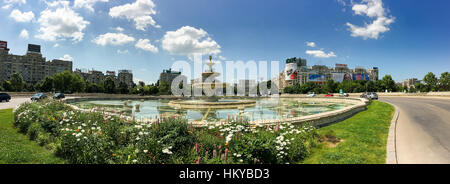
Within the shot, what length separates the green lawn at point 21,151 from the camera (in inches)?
212

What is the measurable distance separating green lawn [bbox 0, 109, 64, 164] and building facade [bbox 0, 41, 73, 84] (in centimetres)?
15240

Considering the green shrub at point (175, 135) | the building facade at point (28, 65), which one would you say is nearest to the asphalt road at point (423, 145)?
the green shrub at point (175, 135)

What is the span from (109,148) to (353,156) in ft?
22.1

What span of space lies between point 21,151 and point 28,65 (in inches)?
6176

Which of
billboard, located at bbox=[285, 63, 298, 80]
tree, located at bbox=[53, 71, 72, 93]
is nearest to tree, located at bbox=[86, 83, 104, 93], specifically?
tree, located at bbox=[53, 71, 72, 93]

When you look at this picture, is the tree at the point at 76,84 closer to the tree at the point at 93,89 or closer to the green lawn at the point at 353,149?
the tree at the point at 93,89

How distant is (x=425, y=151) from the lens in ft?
18.2

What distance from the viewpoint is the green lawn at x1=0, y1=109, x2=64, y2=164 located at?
5392 millimetres

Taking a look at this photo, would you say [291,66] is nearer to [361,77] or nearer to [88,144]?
[361,77]

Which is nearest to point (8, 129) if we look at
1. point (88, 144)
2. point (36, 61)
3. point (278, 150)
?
point (88, 144)

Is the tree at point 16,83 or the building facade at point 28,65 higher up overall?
the building facade at point 28,65

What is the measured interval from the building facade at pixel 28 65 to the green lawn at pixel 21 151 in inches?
6000

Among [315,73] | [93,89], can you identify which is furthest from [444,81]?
[93,89]
